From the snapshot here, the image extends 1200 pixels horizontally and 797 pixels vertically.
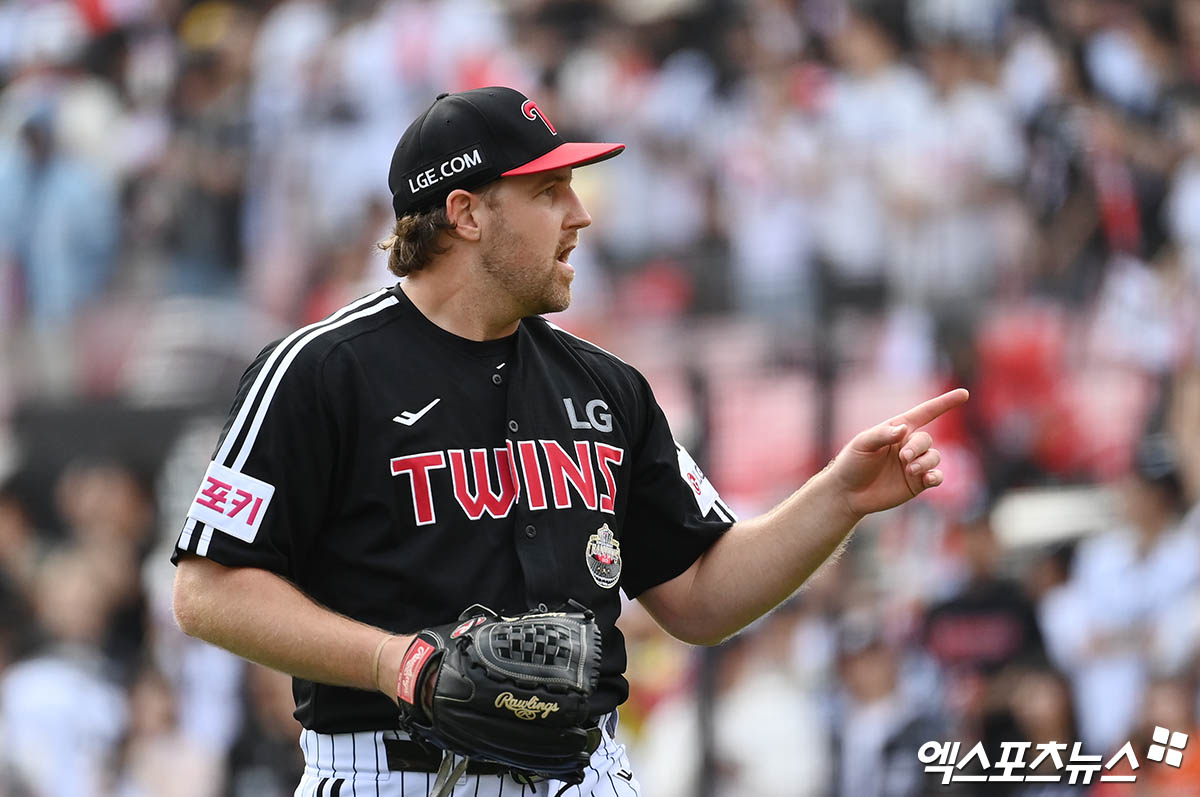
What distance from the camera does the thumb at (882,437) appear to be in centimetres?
322

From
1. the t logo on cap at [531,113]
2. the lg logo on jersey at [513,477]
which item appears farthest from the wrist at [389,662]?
the t logo on cap at [531,113]

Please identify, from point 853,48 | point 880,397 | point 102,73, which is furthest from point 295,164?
point 880,397

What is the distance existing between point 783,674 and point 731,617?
3.97 metres

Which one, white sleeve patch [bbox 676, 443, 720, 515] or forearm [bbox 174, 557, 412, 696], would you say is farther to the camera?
white sleeve patch [bbox 676, 443, 720, 515]

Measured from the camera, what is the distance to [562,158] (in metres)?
3.26

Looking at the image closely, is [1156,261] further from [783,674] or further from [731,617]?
[731,617]

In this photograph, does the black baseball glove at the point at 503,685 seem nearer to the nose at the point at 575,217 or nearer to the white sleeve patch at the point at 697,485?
the white sleeve patch at the point at 697,485

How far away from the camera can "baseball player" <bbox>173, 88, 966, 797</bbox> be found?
2.88m

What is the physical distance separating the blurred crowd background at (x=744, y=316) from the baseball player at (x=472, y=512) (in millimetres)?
3330

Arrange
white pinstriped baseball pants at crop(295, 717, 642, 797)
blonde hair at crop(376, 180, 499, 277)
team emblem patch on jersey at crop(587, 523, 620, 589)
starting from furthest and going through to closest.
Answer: blonde hair at crop(376, 180, 499, 277) → team emblem patch on jersey at crop(587, 523, 620, 589) → white pinstriped baseball pants at crop(295, 717, 642, 797)

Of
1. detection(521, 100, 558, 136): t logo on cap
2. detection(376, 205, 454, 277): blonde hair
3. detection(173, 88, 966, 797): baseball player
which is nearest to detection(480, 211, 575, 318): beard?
detection(173, 88, 966, 797): baseball player

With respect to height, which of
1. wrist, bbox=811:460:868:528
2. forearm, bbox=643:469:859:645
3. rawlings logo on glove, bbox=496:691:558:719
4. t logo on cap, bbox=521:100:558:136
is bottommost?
rawlings logo on glove, bbox=496:691:558:719

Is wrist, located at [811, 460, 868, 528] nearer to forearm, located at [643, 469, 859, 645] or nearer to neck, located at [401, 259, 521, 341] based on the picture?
forearm, located at [643, 469, 859, 645]

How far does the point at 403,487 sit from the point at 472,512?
0.14 meters
